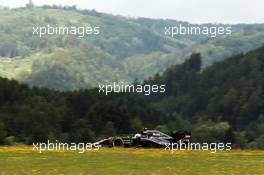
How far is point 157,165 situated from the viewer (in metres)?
37.8

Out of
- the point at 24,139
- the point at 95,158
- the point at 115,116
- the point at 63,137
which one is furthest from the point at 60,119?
the point at 95,158

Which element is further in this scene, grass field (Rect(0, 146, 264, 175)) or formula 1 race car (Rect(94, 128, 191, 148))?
formula 1 race car (Rect(94, 128, 191, 148))

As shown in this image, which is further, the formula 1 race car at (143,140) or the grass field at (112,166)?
Answer: the formula 1 race car at (143,140)

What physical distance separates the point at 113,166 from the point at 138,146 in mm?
24638

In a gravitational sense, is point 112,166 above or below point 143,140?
below

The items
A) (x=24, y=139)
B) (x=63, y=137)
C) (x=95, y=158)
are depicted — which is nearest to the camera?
(x=95, y=158)

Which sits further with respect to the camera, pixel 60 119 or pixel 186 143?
pixel 60 119

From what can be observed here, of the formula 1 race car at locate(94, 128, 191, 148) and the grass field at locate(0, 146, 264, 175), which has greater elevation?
the formula 1 race car at locate(94, 128, 191, 148)

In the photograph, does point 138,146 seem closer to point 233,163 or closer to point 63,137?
point 233,163

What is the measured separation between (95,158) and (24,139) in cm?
9625

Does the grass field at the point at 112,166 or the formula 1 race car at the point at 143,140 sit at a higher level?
the formula 1 race car at the point at 143,140

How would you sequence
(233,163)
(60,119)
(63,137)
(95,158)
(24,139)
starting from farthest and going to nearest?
(60,119) → (63,137) → (24,139) → (95,158) → (233,163)

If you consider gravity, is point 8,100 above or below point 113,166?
above

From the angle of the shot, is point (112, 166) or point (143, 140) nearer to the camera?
point (112, 166)
